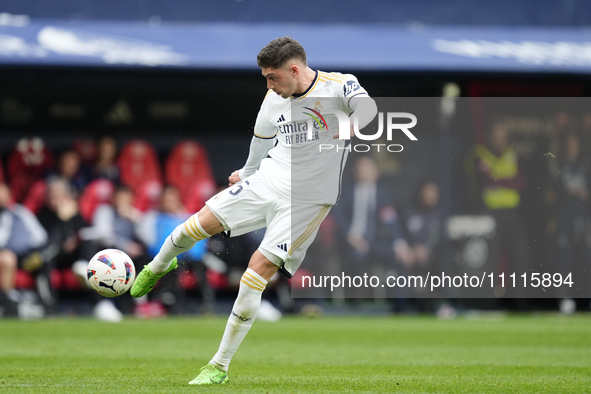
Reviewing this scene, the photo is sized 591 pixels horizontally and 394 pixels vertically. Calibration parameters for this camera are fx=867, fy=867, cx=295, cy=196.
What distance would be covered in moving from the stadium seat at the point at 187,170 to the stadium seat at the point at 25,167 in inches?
74.4

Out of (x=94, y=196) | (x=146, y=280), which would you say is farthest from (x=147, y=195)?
(x=146, y=280)

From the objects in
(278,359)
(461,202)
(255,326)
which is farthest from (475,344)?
(461,202)

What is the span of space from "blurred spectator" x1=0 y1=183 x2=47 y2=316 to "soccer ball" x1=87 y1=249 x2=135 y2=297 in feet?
20.4

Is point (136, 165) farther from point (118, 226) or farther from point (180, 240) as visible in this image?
point (180, 240)

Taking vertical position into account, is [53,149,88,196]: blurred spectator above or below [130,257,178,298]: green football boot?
above

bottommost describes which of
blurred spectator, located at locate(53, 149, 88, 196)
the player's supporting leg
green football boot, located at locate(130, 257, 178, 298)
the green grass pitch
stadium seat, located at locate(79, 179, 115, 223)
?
the green grass pitch

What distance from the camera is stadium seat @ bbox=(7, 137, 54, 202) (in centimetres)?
1346

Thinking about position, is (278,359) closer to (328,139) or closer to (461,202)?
(328,139)

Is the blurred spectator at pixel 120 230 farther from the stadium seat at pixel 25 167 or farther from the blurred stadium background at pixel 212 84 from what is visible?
the stadium seat at pixel 25 167

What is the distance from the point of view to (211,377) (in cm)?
597

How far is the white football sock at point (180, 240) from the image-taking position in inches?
250

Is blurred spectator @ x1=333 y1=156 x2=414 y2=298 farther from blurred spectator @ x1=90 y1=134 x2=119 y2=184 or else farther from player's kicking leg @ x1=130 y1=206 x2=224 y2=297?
player's kicking leg @ x1=130 y1=206 x2=224 y2=297

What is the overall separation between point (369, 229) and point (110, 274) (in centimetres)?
757

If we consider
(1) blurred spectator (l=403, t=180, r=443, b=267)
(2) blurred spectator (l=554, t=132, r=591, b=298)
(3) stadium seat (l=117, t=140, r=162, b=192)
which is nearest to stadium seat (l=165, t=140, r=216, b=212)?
(3) stadium seat (l=117, t=140, r=162, b=192)
